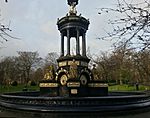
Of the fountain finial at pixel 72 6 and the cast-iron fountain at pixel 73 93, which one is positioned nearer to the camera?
the cast-iron fountain at pixel 73 93

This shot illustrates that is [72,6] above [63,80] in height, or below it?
above

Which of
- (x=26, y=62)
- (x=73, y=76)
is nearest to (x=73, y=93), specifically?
(x=73, y=76)

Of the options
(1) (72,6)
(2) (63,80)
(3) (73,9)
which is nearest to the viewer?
(2) (63,80)

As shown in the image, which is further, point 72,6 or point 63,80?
point 72,6

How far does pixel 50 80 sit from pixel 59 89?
1.26m

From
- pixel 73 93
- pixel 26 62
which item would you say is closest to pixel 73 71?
pixel 73 93

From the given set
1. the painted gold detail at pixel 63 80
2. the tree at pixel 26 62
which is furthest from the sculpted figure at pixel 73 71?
the tree at pixel 26 62

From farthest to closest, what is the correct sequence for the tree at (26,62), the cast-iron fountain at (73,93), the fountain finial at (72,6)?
the tree at (26,62) → the fountain finial at (72,6) → the cast-iron fountain at (73,93)

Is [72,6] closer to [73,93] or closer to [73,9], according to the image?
[73,9]

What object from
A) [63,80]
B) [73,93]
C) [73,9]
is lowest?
[73,93]

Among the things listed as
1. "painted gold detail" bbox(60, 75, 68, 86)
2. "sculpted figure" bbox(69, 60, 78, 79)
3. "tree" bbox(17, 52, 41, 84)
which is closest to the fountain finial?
"sculpted figure" bbox(69, 60, 78, 79)

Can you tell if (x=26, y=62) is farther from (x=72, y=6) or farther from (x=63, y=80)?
(x=63, y=80)

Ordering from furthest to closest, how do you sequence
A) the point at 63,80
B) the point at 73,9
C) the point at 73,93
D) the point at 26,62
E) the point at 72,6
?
1. the point at 26,62
2. the point at 72,6
3. the point at 73,9
4. the point at 63,80
5. the point at 73,93

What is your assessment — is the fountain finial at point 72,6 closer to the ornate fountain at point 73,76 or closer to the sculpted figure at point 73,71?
the ornate fountain at point 73,76
